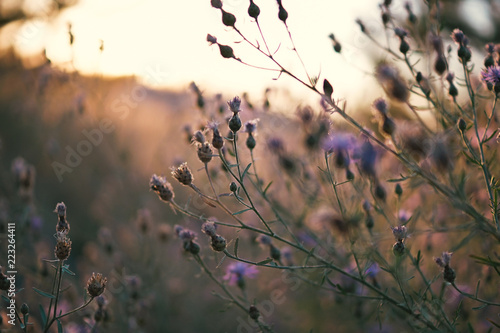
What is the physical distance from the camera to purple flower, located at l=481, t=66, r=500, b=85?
1.35 meters

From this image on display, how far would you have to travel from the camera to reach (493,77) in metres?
1.36

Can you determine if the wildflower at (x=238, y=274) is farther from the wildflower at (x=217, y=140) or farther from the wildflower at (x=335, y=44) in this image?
the wildflower at (x=335, y=44)

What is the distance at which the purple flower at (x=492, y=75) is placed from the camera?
1.35 meters

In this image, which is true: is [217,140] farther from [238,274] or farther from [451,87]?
[451,87]

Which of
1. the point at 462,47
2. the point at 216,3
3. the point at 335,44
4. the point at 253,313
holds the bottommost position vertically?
the point at 253,313

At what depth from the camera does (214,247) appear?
1.29 meters

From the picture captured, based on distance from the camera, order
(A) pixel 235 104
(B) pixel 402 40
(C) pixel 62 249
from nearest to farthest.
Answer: (C) pixel 62 249 < (A) pixel 235 104 < (B) pixel 402 40

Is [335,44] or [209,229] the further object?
[335,44]

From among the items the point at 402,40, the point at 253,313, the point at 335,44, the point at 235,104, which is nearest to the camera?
the point at 235,104

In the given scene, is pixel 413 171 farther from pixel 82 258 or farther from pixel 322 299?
pixel 82 258

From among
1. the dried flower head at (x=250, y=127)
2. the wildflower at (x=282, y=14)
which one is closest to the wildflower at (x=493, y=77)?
the wildflower at (x=282, y=14)

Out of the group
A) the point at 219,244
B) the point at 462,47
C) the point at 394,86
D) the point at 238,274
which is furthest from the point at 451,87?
the point at 238,274

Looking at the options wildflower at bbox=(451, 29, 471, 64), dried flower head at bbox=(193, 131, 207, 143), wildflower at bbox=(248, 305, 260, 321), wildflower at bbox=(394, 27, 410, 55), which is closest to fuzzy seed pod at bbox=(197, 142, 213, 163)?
dried flower head at bbox=(193, 131, 207, 143)

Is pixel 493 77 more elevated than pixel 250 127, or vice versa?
pixel 493 77
